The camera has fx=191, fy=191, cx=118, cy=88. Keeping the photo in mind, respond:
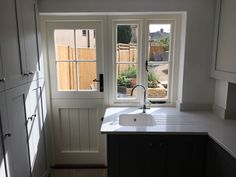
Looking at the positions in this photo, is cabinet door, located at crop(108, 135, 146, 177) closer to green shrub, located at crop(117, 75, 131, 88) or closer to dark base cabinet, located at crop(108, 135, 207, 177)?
dark base cabinet, located at crop(108, 135, 207, 177)

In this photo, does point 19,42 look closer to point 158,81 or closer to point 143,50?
Answer: point 143,50

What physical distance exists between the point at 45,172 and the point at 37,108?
79 cm

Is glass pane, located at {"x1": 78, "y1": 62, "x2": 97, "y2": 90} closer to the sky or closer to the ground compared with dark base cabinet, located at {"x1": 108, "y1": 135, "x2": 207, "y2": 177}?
closer to the sky

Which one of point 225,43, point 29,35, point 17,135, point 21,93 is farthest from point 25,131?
point 225,43

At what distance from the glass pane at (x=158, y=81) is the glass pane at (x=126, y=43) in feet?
0.87

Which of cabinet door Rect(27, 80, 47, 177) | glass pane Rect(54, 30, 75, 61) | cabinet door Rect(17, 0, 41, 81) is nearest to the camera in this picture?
cabinet door Rect(17, 0, 41, 81)

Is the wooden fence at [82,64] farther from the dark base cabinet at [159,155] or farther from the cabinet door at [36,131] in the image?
the dark base cabinet at [159,155]

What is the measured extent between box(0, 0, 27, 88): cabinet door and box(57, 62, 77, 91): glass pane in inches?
27.4

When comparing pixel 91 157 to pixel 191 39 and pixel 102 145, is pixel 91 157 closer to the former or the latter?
pixel 102 145

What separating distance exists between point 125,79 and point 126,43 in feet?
1.38

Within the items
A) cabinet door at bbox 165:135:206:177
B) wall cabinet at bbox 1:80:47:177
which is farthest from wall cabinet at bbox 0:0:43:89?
cabinet door at bbox 165:135:206:177

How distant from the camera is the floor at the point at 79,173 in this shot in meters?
2.32

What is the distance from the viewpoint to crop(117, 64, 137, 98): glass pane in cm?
226

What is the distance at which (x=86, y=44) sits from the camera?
2.18 metres
